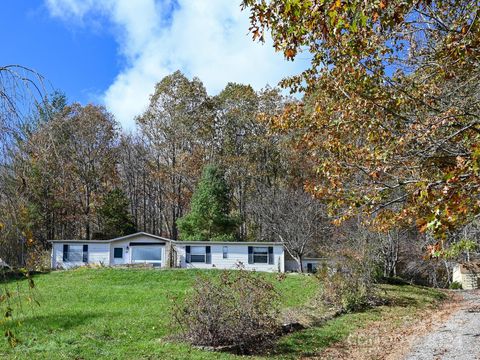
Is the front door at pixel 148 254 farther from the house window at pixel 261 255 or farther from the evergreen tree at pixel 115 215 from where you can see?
the house window at pixel 261 255

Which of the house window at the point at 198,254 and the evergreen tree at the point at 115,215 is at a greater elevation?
the evergreen tree at the point at 115,215

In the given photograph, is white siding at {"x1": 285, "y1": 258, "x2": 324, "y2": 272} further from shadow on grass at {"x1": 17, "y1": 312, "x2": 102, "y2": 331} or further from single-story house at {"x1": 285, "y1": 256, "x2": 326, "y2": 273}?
shadow on grass at {"x1": 17, "y1": 312, "x2": 102, "y2": 331}

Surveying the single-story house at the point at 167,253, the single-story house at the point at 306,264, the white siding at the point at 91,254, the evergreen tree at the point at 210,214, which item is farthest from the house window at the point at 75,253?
the single-story house at the point at 306,264

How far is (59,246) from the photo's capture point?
33.8 m

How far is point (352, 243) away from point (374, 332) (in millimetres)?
11156

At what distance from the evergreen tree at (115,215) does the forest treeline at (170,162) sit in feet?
0.25

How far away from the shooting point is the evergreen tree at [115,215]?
3741 cm

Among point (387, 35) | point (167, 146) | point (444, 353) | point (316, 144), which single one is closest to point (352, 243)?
point (444, 353)

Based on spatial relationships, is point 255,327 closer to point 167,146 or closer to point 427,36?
point 427,36

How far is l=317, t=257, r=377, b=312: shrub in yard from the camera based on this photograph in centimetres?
1808

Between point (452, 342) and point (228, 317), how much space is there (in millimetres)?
5908

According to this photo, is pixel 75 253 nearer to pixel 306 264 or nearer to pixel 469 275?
pixel 306 264

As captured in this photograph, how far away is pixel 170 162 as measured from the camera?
4256 cm

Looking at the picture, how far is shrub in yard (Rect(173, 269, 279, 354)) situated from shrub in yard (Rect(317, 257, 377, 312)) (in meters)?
6.46
